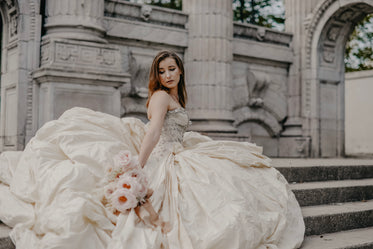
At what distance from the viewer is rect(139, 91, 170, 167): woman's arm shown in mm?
3338

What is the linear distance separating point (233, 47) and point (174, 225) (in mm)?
7100

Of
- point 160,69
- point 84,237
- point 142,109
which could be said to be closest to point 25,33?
point 142,109

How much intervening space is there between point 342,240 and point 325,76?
749cm

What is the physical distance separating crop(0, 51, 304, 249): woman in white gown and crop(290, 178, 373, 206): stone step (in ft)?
3.13

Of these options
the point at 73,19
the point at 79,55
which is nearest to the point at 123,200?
the point at 79,55

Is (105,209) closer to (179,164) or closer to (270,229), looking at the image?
(179,164)

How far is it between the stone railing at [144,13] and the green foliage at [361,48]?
45.5 feet

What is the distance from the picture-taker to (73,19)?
22.4 ft

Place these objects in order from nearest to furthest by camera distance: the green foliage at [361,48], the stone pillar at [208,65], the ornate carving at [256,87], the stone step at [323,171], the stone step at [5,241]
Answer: the stone step at [5,241] < the stone step at [323,171] < the stone pillar at [208,65] < the ornate carving at [256,87] < the green foliage at [361,48]

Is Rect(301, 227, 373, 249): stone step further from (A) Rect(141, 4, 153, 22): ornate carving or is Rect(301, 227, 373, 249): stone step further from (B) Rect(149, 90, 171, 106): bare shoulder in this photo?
(A) Rect(141, 4, 153, 22): ornate carving

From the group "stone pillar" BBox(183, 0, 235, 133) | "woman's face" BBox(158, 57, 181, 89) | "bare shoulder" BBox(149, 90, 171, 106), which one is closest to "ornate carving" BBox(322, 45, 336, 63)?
"stone pillar" BBox(183, 0, 235, 133)

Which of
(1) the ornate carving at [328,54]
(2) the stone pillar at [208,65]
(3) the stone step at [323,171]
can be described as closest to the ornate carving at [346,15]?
(1) the ornate carving at [328,54]

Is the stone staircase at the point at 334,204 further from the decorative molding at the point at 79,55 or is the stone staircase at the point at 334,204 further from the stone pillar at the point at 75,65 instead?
the decorative molding at the point at 79,55

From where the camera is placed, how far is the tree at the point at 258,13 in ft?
59.4
